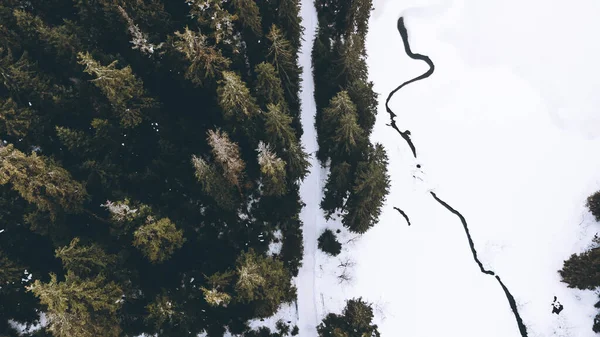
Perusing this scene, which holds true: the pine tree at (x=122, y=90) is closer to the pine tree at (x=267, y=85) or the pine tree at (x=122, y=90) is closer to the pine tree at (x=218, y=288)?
the pine tree at (x=267, y=85)

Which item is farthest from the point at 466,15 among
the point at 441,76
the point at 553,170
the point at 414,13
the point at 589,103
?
the point at 553,170

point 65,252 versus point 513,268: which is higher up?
point 513,268

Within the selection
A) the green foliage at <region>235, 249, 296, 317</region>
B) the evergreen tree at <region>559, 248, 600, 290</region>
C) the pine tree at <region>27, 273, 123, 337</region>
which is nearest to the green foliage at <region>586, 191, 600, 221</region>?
the evergreen tree at <region>559, 248, 600, 290</region>

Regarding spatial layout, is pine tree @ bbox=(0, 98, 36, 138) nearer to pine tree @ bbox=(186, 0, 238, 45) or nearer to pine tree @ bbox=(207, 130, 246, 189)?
pine tree @ bbox=(207, 130, 246, 189)

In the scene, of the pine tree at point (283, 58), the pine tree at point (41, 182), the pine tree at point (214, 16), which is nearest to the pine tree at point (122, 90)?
the pine tree at point (41, 182)

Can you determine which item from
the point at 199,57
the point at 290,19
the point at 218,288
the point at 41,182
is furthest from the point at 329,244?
the point at 41,182

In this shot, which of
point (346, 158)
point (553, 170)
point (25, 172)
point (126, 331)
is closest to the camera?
point (25, 172)

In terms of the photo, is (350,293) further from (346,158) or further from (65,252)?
(65,252)
